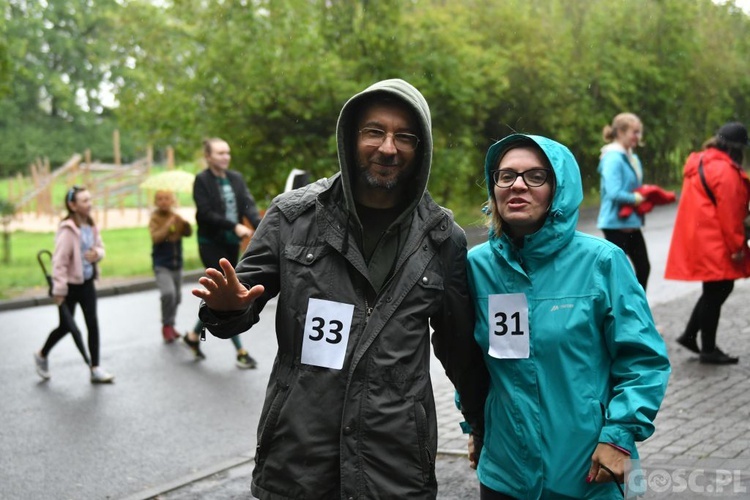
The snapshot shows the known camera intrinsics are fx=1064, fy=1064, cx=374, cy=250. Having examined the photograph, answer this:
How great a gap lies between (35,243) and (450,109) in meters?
12.1

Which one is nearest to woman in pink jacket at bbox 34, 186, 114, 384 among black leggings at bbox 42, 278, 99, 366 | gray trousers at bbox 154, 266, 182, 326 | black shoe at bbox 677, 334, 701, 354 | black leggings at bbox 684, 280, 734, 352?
black leggings at bbox 42, 278, 99, 366

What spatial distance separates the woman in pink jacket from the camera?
29.3 ft

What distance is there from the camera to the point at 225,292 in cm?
304

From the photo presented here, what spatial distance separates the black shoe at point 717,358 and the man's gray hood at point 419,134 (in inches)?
228

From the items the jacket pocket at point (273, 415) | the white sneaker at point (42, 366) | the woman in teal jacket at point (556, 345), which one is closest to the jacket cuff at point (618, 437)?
the woman in teal jacket at point (556, 345)

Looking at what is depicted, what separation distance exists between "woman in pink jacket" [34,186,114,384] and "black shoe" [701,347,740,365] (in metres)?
4.89

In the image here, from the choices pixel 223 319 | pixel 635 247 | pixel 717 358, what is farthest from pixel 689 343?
pixel 223 319

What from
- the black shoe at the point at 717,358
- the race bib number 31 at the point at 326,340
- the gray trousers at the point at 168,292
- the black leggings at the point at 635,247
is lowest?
the gray trousers at the point at 168,292

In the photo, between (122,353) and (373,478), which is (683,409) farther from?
(122,353)

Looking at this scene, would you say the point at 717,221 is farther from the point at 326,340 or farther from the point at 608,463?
the point at 326,340

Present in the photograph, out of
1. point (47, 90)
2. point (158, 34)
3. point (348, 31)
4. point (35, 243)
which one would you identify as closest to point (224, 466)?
point (348, 31)

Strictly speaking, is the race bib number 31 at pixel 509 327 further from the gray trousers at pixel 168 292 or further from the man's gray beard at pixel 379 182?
the gray trousers at pixel 168 292

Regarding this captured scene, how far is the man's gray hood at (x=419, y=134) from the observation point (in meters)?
3.32

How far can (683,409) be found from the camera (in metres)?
6.95
